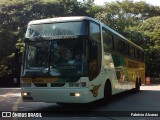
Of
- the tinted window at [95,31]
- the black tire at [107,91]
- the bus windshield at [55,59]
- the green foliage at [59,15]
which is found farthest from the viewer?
the green foliage at [59,15]

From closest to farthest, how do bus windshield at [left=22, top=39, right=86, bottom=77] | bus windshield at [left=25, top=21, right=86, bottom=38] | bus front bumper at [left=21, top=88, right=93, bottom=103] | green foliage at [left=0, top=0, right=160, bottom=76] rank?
bus front bumper at [left=21, top=88, right=93, bottom=103]
bus windshield at [left=22, top=39, right=86, bottom=77]
bus windshield at [left=25, top=21, right=86, bottom=38]
green foliage at [left=0, top=0, right=160, bottom=76]

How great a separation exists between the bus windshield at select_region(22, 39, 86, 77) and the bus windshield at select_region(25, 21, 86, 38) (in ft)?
1.06

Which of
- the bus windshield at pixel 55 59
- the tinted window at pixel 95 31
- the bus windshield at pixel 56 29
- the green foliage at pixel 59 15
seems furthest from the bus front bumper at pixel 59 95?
the green foliage at pixel 59 15

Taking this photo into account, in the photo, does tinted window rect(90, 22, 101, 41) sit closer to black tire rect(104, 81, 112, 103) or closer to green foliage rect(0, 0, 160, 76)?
black tire rect(104, 81, 112, 103)

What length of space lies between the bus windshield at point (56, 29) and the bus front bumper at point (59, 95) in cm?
195

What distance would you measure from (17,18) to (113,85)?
2660cm

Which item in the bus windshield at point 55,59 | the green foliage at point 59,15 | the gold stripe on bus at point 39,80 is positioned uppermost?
the green foliage at point 59,15

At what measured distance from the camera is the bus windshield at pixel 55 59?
37.2ft

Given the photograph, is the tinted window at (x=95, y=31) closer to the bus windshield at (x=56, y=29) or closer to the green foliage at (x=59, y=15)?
the bus windshield at (x=56, y=29)

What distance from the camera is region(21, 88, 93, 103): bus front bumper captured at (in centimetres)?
1123

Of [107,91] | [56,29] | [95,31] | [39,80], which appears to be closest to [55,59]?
[39,80]

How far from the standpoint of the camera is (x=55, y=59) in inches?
454

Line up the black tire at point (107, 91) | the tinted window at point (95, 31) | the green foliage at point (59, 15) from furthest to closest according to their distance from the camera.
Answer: the green foliage at point (59, 15), the black tire at point (107, 91), the tinted window at point (95, 31)

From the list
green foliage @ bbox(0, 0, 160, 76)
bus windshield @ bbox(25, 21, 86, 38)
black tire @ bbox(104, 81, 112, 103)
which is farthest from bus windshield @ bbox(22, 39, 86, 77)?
green foliage @ bbox(0, 0, 160, 76)
